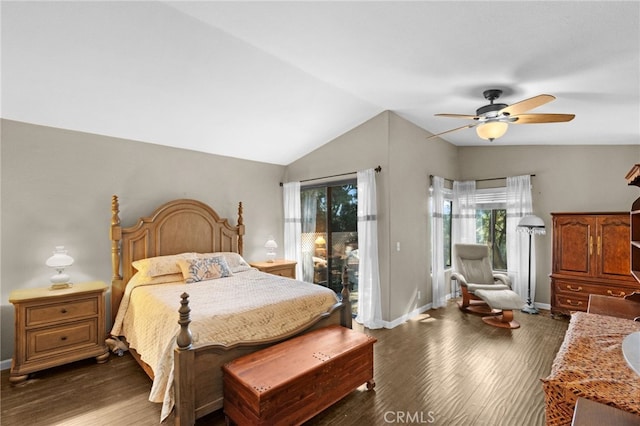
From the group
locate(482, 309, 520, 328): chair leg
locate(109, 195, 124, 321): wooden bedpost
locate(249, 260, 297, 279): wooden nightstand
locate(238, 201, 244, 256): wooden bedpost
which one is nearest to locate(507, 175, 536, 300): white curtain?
locate(482, 309, 520, 328): chair leg

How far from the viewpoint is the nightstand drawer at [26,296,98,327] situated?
278 cm

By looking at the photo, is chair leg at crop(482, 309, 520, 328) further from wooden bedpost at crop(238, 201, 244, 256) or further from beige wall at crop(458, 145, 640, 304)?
wooden bedpost at crop(238, 201, 244, 256)

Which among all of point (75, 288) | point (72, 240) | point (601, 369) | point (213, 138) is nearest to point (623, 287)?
point (601, 369)

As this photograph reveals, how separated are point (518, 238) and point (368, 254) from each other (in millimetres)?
2843

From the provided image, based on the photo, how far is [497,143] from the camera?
17.3ft

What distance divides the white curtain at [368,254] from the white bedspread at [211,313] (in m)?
1.22

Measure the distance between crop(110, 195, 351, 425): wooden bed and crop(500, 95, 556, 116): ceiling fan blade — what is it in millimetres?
2223

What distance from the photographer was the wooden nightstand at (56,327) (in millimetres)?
2736

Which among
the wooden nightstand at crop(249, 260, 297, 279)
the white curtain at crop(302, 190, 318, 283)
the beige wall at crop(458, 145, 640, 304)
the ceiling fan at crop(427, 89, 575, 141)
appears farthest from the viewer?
the white curtain at crop(302, 190, 318, 283)

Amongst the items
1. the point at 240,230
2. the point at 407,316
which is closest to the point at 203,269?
the point at 240,230

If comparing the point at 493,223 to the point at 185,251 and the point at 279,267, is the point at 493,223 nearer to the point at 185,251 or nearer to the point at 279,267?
the point at 279,267

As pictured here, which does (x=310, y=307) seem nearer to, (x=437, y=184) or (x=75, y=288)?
(x=75, y=288)

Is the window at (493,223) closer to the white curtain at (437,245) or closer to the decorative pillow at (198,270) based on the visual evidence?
the white curtain at (437,245)

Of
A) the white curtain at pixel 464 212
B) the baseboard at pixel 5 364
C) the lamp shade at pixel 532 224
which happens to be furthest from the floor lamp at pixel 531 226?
the baseboard at pixel 5 364
